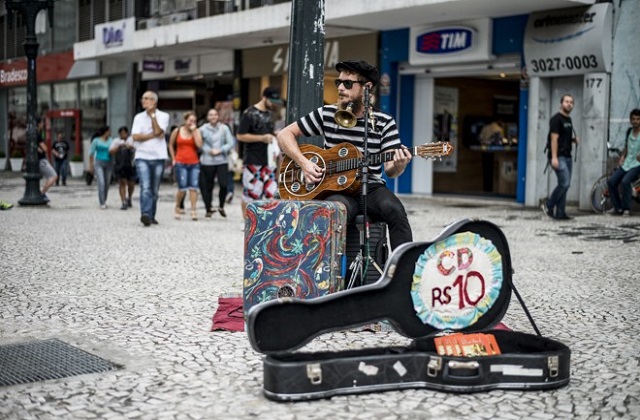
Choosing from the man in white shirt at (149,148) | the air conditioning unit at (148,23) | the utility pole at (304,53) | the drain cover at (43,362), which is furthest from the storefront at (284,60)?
the drain cover at (43,362)

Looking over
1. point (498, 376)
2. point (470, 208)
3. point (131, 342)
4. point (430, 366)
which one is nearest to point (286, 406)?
point (430, 366)

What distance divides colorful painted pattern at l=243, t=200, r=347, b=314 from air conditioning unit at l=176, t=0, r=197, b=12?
21547 mm

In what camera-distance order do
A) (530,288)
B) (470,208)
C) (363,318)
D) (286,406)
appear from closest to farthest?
(286,406)
(363,318)
(530,288)
(470,208)

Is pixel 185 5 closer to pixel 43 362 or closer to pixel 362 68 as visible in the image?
pixel 362 68

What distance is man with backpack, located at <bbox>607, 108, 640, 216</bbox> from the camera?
14.4 m

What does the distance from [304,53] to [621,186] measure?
33.3 feet

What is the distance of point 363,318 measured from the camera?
13.8 ft

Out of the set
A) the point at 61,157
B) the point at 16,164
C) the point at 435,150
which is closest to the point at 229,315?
the point at 435,150

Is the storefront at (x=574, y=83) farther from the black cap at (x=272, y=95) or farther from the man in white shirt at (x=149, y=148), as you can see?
the man in white shirt at (x=149, y=148)

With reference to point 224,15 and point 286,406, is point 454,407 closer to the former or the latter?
point 286,406

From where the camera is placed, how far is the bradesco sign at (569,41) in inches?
634

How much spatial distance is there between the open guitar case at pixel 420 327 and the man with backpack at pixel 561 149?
986 centimetres

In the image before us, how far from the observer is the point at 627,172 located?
14.6 meters

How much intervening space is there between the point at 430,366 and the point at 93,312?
2750mm
